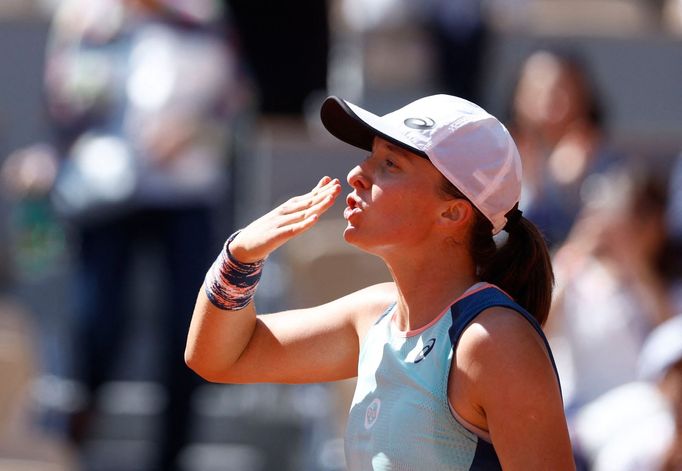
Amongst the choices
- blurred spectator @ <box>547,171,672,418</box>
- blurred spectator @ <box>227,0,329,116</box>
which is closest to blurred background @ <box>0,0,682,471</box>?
blurred spectator @ <box>547,171,672,418</box>

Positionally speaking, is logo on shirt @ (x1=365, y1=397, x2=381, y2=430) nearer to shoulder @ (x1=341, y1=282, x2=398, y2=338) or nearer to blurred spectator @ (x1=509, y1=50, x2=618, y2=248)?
shoulder @ (x1=341, y1=282, x2=398, y2=338)

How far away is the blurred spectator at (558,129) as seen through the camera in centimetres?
588

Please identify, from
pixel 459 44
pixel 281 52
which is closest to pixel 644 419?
pixel 459 44

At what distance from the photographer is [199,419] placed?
646 centimetres

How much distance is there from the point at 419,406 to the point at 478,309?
19 centimetres

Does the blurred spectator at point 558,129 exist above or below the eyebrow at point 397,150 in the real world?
below

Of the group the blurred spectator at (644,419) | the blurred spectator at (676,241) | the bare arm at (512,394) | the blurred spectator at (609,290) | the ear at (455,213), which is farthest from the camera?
the blurred spectator at (676,241)

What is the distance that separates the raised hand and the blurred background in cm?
196

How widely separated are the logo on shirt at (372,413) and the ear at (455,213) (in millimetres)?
333

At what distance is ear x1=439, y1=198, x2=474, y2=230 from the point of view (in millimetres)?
2549

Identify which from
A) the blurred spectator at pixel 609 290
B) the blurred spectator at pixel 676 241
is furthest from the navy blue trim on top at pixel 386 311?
the blurred spectator at pixel 676 241

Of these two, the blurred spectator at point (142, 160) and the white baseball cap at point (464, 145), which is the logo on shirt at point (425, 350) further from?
the blurred spectator at point (142, 160)

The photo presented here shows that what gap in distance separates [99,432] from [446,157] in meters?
4.31

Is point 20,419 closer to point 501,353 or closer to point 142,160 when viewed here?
point 142,160
